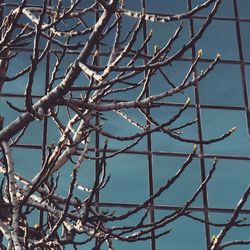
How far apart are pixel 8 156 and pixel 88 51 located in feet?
4.77

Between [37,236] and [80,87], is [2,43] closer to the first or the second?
[80,87]

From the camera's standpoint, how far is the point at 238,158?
42.8 feet

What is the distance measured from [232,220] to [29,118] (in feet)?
7.07

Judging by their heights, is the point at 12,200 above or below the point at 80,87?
below

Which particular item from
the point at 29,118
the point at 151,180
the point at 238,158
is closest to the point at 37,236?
the point at 29,118

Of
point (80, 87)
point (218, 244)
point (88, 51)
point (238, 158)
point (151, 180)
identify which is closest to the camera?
point (218, 244)

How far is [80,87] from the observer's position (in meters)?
4.95

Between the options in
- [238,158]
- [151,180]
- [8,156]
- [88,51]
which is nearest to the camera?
[88,51]

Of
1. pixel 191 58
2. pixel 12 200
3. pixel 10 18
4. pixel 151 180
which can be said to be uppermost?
pixel 191 58

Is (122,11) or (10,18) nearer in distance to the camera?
(122,11)

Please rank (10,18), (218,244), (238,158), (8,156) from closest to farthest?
(218,244) → (8,156) → (10,18) → (238,158)

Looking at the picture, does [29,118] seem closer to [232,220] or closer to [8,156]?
[8,156]

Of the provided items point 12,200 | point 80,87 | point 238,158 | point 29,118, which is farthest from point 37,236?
point 238,158

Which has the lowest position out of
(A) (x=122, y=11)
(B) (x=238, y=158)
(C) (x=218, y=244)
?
(C) (x=218, y=244)
